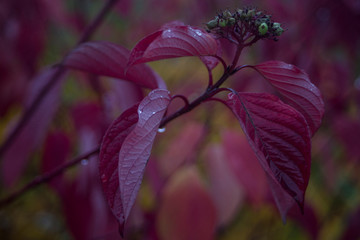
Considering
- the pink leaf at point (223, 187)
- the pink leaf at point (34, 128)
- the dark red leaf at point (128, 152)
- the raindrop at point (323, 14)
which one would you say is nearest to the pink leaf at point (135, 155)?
the dark red leaf at point (128, 152)

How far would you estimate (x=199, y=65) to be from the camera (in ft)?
7.86

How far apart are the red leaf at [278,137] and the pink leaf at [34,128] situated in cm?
49

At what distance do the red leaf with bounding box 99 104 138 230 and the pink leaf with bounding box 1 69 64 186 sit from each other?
420 mm

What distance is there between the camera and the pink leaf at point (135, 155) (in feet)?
1.21

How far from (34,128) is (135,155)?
512 millimetres

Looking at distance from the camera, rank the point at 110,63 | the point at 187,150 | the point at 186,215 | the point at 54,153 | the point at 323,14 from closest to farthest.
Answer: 1. the point at 110,63
2. the point at 186,215
3. the point at 54,153
4. the point at 187,150
5. the point at 323,14

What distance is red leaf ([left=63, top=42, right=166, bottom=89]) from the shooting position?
1.80ft

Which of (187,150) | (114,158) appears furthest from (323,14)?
(114,158)

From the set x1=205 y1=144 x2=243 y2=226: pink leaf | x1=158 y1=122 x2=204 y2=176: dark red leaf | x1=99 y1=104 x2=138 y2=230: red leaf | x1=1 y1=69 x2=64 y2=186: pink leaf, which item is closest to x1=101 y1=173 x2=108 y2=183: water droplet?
x1=99 y1=104 x2=138 y2=230: red leaf

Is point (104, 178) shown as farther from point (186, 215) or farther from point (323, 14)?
point (323, 14)

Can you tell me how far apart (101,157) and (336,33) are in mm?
1269

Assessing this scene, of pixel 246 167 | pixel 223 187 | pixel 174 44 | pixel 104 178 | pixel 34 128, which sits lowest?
pixel 223 187

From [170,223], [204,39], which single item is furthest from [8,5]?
[204,39]

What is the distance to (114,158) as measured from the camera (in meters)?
0.43
